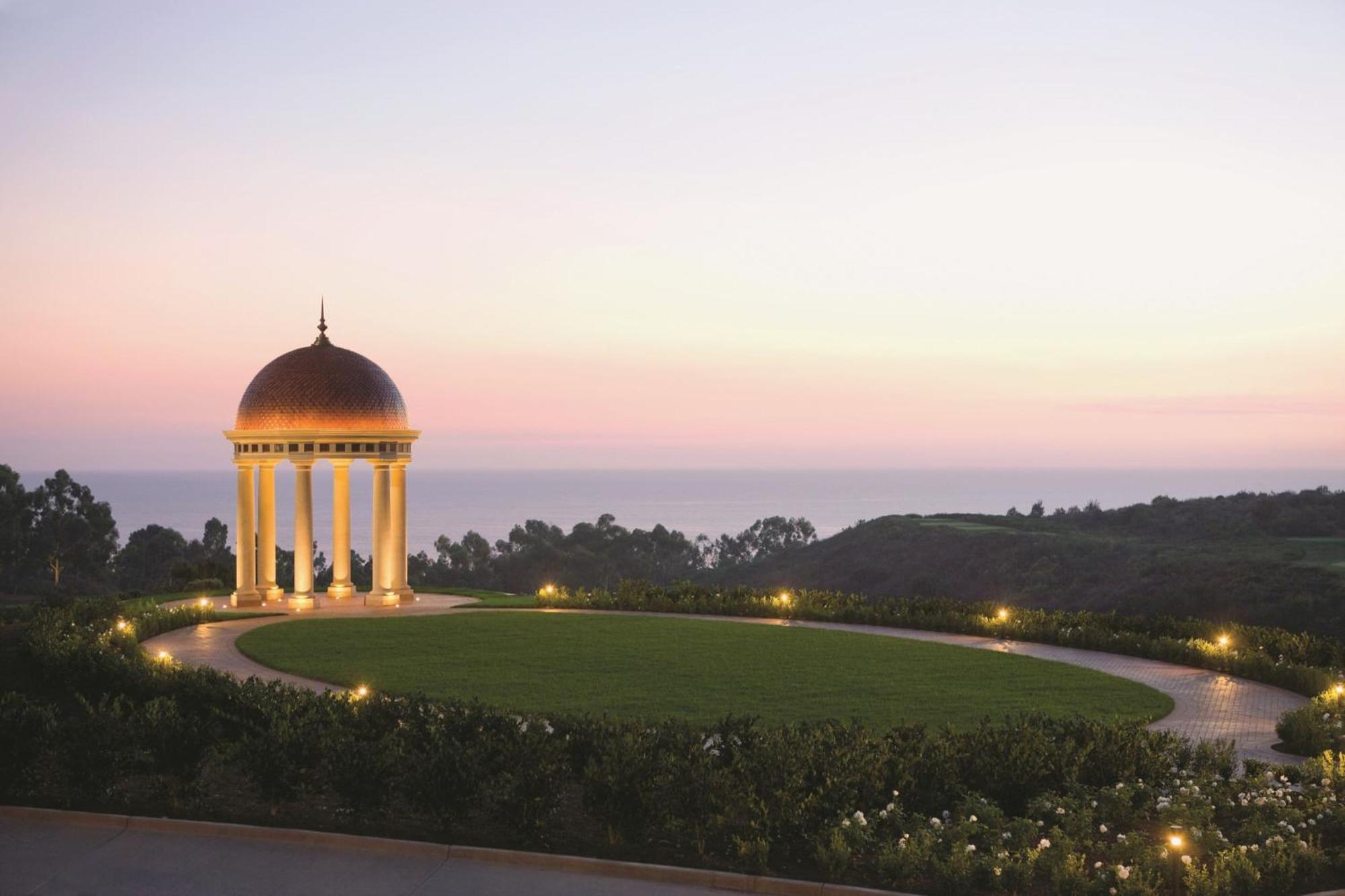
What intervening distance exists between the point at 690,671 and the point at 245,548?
16050mm

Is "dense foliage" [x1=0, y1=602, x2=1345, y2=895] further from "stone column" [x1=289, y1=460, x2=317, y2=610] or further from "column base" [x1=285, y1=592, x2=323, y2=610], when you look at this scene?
"stone column" [x1=289, y1=460, x2=317, y2=610]

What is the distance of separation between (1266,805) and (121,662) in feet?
51.3

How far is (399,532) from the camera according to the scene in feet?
103

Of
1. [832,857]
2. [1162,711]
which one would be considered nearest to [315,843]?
[832,857]

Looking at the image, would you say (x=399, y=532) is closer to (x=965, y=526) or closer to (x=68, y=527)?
(x=68, y=527)

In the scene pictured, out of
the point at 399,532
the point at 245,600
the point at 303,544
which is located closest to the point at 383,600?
the point at 399,532

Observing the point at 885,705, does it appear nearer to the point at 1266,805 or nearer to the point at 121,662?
the point at 1266,805

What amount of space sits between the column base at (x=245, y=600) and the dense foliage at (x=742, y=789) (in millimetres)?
17936

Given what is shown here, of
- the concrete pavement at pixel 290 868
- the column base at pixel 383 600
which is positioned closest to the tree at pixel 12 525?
the column base at pixel 383 600

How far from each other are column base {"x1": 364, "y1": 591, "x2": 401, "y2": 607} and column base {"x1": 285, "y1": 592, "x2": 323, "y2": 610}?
142 centimetres

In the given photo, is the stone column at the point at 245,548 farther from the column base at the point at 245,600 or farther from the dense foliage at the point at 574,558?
the dense foliage at the point at 574,558

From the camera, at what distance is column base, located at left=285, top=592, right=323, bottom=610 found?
30266 millimetres

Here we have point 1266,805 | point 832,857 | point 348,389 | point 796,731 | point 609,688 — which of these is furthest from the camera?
point 348,389

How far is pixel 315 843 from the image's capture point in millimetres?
10688
